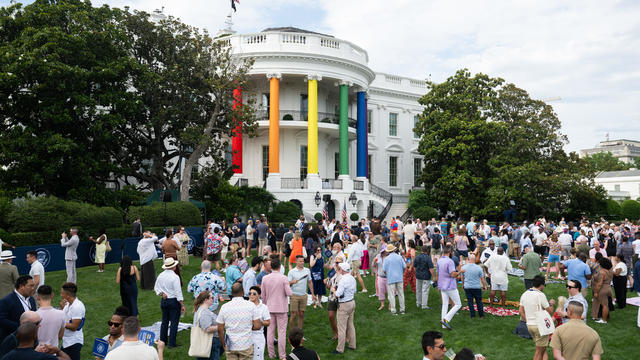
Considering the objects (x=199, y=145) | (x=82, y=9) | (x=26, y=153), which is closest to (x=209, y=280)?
(x=26, y=153)

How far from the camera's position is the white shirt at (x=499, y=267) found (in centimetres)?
1217

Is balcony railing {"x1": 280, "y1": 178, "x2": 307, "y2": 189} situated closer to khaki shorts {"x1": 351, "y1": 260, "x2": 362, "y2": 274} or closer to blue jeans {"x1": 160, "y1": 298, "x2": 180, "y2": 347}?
khaki shorts {"x1": 351, "y1": 260, "x2": 362, "y2": 274}

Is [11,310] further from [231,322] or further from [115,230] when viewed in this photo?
[115,230]

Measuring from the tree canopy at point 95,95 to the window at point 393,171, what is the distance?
58.9ft

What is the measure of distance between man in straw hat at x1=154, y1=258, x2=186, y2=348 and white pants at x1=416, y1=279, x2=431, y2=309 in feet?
21.4

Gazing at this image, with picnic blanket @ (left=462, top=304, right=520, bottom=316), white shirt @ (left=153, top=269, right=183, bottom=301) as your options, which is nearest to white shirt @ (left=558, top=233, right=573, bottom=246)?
picnic blanket @ (left=462, top=304, right=520, bottom=316)

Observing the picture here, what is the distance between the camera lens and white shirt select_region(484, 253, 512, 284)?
12.2 meters

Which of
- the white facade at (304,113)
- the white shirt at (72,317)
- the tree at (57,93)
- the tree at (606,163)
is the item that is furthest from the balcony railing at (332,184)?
the tree at (606,163)

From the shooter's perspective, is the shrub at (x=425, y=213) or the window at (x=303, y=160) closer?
the shrub at (x=425, y=213)

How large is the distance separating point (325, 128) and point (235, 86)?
9.33 meters

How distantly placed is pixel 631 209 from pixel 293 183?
34.0 meters

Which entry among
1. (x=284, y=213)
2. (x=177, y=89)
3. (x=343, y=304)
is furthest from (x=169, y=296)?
(x=177, y=89)

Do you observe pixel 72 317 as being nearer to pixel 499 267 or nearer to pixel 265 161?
pixel 499 267

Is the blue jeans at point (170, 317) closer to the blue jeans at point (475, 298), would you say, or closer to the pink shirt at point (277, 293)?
the pink shirt at point (277, 293)
